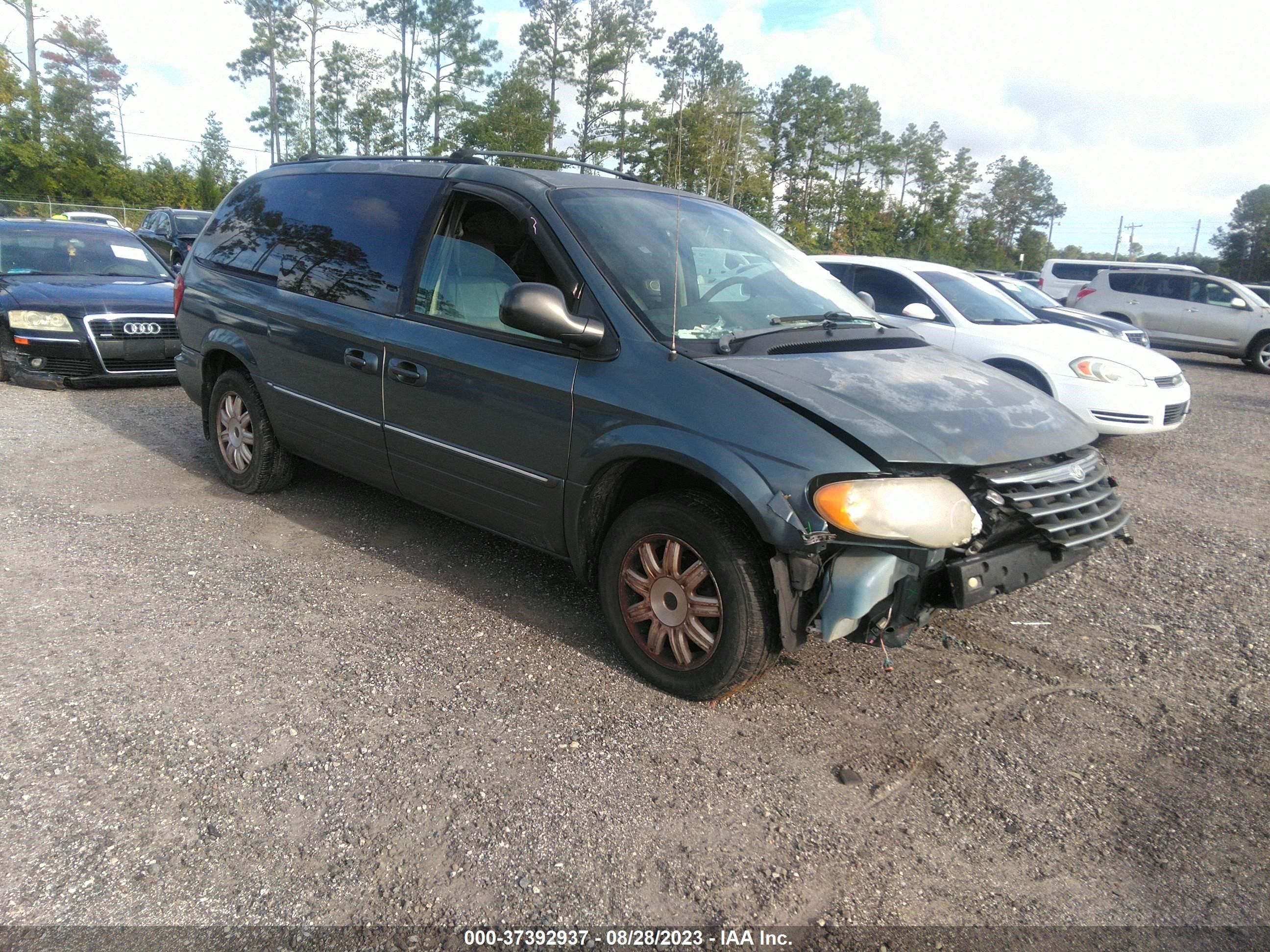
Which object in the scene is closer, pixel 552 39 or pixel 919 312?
pixel 919 312

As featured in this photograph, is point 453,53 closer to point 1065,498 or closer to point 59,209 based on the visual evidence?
point 59,209

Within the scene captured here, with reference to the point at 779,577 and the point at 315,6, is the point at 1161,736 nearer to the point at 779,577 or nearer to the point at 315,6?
the point at 779,577

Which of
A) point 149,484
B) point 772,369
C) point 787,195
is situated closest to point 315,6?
point 787,195

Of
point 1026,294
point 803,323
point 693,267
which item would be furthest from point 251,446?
point 1026,294

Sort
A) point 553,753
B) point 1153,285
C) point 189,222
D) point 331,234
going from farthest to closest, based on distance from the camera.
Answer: point 189,222, point 1153,285, point 331,234, point 553,753

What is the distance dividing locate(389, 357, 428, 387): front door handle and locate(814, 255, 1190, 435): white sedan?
14.2 feet

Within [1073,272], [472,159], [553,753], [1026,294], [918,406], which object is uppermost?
[1073,272]

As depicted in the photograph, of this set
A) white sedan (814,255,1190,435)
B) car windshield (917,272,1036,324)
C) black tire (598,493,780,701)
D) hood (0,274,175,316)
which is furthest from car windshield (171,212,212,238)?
black tire (598,493,780,701)

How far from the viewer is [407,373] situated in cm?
398

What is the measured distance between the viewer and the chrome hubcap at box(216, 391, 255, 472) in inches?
207

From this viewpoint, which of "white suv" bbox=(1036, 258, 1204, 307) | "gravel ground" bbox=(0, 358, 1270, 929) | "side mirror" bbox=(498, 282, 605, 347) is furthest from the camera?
"white suv" bbox=(1036, 258, 1204, 307)

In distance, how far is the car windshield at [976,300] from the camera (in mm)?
8336

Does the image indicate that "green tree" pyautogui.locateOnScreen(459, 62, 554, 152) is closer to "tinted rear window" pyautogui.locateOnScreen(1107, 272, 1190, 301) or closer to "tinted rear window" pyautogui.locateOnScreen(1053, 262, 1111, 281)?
"tinted rear window" pyautogui.locateOnScreen(1053, 262, 1111, 281)

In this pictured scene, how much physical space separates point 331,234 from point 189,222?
15.9 metres
